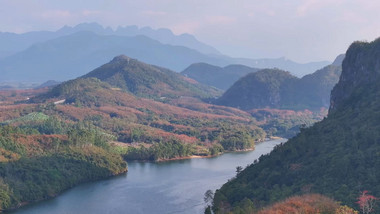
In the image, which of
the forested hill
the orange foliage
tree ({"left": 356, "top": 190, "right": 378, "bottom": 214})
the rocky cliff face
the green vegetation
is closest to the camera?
the orange foliage

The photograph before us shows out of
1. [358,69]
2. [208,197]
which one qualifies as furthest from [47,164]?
[358,69]

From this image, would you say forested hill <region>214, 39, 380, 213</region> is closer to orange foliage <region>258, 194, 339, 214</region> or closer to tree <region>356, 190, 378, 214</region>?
tree <region>356, 190, 378, 214</region>

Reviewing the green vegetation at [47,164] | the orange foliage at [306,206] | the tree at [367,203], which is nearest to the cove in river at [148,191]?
the green vegetation at [47,164]

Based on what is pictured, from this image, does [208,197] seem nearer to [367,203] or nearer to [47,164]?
[367,203]

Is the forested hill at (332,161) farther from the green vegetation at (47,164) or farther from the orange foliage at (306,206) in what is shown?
the green vegetation at (47,164)

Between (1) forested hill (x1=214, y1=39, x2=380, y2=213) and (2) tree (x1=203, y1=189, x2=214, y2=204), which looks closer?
(1) forested hill (x1=214, y1=39, x2=380, y2=213)

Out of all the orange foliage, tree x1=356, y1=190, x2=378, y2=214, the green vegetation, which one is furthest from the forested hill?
the green vegetation

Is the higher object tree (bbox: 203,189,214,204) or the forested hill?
the forested hill
